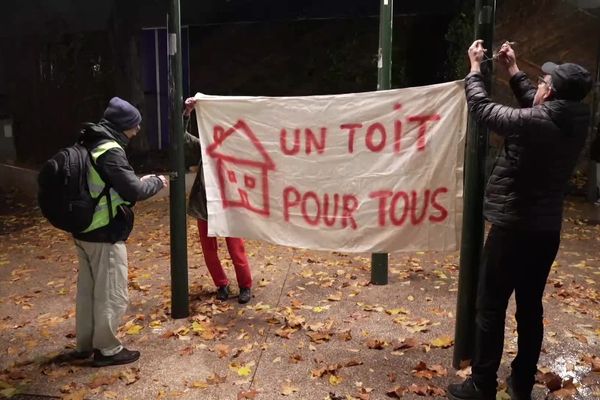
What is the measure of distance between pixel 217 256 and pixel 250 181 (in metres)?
1.01

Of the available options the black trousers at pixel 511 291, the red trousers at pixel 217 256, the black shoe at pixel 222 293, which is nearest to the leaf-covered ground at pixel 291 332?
the black shoe at pixel 222 293

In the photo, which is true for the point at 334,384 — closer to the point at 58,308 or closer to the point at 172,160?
the point at 172,160

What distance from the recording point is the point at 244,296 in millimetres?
5191

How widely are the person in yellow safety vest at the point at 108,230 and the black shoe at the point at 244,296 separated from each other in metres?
1.25

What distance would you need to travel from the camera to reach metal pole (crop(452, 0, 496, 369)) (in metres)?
3.42

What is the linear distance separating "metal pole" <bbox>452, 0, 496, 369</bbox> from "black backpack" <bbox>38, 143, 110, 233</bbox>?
99.1 inches

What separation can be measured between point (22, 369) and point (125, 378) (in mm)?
855

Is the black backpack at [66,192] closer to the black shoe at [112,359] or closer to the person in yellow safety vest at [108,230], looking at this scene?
the person in yellow safety vest at [108,230]

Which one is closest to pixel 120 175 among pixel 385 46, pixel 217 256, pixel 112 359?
pixel 112 359

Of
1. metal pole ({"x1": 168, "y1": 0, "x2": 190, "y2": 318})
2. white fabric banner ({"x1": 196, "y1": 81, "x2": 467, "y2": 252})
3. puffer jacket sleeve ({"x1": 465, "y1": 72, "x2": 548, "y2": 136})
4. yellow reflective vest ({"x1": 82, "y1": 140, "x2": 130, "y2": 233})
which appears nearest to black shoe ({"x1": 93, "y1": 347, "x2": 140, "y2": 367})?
metal pole ({"x1": 168, "y1": 0, "x2": 190, "y2": 318})

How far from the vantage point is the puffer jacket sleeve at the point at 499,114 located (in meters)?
2.88

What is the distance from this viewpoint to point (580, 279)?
577 cm

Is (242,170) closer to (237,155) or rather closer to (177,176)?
(237,155)

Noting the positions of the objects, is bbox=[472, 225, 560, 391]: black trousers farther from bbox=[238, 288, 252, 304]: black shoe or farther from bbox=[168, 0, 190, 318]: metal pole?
bbox=[168, 0, 190, 318]: metal pole
